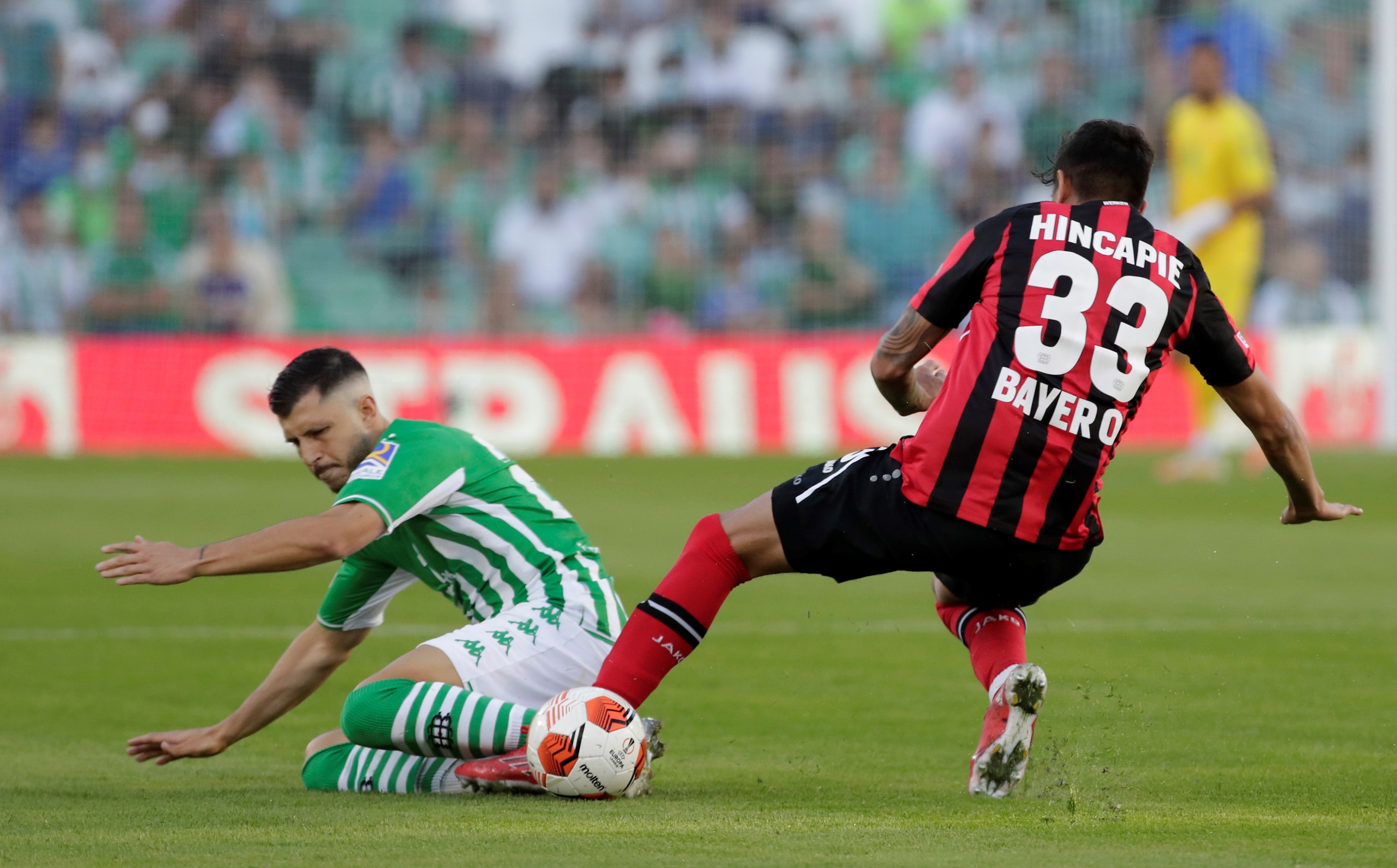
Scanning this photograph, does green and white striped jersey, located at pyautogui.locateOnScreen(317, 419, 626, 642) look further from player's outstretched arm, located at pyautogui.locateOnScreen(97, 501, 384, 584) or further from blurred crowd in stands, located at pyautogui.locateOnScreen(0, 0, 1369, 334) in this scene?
blurred crowd in stands, located at pyautogui.locateOnScreen(0, 0, 1369, 334)

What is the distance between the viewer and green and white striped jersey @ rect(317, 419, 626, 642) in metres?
4.52

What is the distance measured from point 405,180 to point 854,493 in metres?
17.4

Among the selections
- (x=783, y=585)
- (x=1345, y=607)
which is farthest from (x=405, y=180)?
(x=1345, y=607)

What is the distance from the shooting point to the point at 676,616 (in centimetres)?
428

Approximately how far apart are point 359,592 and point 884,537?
59.2 inches

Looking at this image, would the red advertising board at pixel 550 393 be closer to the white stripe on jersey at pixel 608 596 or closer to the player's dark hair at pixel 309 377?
the white stripe on jersey at pixel 608 596

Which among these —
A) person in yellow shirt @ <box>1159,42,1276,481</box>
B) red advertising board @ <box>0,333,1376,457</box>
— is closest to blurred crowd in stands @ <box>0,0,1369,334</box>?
red advertising board @ <box>0,333,1376,457</box>

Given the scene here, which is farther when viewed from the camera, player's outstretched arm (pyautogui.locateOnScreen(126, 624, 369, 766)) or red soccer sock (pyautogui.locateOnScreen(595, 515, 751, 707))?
player's outstretched arm (pyautogui.locateOnScreen(126, 624, 369, 766))

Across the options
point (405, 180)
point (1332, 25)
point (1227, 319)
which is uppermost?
point (1332, 25)

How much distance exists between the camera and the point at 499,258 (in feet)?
68.1

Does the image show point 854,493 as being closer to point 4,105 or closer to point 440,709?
point 440,709

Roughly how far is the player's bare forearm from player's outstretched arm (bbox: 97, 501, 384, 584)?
1.25 m

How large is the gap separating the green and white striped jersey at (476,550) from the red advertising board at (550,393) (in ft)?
41.8

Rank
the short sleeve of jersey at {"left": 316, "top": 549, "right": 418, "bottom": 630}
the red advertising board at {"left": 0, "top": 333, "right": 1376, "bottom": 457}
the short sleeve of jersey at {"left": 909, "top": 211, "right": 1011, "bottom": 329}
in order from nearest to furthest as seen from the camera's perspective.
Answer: the short sleeve of jersey at {"left": 909, "top": 211, "right": 1011, "bottom": 329}
the short sleeve of jersey at {"left": 316, "top": 549, "right": 418, "bottom": 630}
the red advertising board at {"left": 0, "top": 333, "right": 1376, "bottom": 457}
